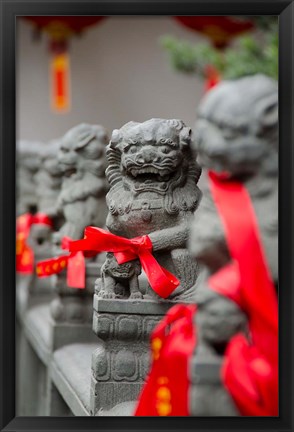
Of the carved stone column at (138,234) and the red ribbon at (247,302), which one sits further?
the carved stone column at (138,234)

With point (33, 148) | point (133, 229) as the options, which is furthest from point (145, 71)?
point (133, 229)

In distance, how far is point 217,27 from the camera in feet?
43.0

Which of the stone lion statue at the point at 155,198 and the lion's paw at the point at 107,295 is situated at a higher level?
the stone lion statue at the point at 155,198

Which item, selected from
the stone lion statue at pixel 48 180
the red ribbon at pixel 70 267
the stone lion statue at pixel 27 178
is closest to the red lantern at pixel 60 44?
the stone lion statue at pixel 27 178

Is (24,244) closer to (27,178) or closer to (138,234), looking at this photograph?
(27,178)

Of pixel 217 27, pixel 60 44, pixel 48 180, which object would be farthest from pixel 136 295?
pixel 60 44

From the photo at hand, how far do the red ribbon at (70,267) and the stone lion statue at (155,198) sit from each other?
112 cm

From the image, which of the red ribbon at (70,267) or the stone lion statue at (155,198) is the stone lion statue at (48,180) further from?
the stone lion statue at (155,198)

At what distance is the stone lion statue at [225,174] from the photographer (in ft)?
7.72

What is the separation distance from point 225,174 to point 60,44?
39.1 ft

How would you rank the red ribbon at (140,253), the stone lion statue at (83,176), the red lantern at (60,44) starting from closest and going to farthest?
1. the red ribbon at (140,253)
2. the stone lion statue at (83,176)
3. the red lantern at (60,44)

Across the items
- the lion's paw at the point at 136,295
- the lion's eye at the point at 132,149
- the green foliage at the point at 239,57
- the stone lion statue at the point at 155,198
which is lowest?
the lion's paw at the point at 136,295

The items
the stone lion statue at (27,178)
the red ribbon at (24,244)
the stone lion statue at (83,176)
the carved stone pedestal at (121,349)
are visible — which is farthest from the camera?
the stone lion statue at (27,178)

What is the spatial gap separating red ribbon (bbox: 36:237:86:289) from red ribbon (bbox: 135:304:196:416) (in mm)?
1985
